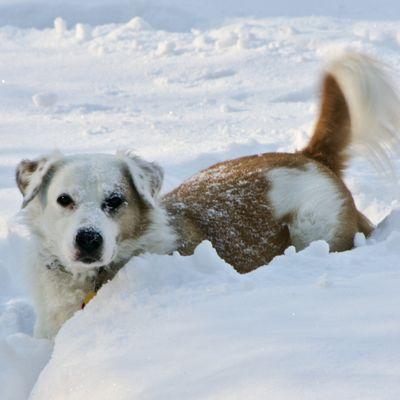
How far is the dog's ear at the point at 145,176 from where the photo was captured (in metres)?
3.57

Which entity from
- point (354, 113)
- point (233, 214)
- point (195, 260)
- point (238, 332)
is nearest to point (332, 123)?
point (354, 113)

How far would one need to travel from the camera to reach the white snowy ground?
75.5 inches

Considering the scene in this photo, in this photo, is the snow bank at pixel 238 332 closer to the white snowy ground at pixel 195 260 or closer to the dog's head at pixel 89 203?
the white snowy ground at pixel 195 260

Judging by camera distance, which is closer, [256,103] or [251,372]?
[251,372]

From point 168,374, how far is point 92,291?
1.47 metres

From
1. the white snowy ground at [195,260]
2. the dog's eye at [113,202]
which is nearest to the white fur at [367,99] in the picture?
the white snowy ground at [195,260]

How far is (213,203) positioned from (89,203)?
92 centimetres

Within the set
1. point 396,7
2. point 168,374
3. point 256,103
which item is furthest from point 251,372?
point 396,7

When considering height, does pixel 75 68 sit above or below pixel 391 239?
below

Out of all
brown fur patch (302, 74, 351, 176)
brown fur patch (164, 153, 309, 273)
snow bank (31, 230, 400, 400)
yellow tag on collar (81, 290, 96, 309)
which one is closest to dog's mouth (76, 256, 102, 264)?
yellow tag on collar (81, 290, 96, 309)

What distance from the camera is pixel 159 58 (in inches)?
415

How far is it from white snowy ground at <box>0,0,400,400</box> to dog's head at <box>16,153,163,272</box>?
9.4 inches

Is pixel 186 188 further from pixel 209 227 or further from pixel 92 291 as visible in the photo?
pixel 92 291

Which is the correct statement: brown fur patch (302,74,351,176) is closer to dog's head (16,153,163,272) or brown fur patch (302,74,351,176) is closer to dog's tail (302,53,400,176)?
dog's tail (302,53,400,176)
